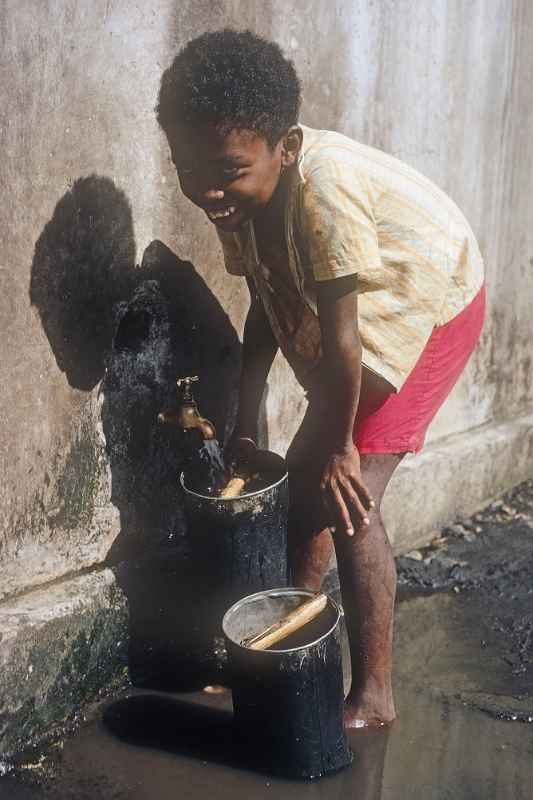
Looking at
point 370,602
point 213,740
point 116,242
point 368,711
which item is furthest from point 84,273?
point 368,711

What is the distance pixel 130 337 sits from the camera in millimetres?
3174

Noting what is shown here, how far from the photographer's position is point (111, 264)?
304 cm

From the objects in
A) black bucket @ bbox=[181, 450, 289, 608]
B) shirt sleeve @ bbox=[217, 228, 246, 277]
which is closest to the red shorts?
black bucket @ bbox=[181, 450, 289, 608]

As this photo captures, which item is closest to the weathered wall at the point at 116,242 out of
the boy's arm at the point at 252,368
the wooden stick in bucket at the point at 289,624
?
the boy's arm at the point at 252,368

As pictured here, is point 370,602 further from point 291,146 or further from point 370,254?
point 291,146

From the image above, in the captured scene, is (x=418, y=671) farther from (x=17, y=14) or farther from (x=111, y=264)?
(x=17, y=14)

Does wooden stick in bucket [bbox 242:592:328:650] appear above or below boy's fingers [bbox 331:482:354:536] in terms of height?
below

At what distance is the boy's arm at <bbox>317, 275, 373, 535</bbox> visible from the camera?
2.57 meters

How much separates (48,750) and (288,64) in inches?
80.1

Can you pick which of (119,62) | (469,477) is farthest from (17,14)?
(469,477)

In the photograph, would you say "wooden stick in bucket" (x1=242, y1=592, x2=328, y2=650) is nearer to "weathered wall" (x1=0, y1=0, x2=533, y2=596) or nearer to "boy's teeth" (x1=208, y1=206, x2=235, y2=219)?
"weathered wall" (x1=0, y1=0, x2=533, y2=596)

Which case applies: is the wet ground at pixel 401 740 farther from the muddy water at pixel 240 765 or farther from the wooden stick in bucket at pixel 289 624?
the wooden stick in bucket at pixel 289 624

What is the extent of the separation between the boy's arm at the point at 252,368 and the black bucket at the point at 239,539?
0.77ft

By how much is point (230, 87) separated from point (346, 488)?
3.66 ft
